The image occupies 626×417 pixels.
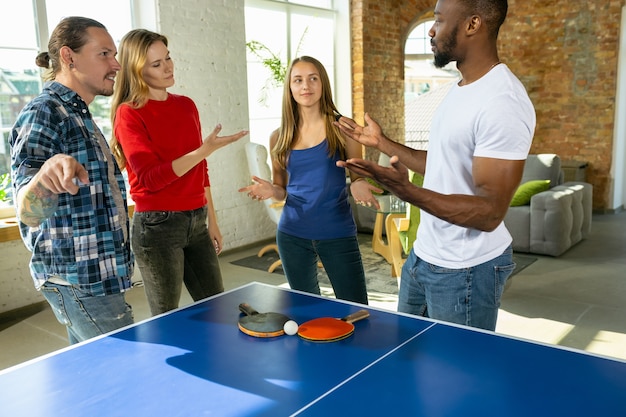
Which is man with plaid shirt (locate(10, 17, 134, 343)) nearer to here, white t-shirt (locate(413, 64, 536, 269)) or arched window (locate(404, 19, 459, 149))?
white t-shirt (locate(413, 64, 536, 269))

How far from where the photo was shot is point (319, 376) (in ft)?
4.31

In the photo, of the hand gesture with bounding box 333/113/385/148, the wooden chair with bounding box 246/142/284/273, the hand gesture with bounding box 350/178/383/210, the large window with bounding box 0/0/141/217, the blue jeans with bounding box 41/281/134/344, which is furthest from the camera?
the wooden chair with bounding box 246/142/284/273

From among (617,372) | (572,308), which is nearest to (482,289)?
(617,372)

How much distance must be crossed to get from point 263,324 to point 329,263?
97cm

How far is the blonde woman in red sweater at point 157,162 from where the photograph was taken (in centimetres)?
229

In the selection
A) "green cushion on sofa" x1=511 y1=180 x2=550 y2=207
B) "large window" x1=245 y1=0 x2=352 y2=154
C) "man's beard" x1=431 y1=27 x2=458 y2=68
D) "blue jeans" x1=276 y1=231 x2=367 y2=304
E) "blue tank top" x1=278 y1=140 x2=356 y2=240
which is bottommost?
"green cushion on sofa" x1=511 y1=180 x2=550 y2=207

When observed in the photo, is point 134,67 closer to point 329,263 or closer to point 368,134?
point 368,134

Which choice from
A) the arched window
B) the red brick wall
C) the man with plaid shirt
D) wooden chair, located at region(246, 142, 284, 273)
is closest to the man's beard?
the man with plaid shirt

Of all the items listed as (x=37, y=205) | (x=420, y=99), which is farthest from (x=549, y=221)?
(x=420, y=99)

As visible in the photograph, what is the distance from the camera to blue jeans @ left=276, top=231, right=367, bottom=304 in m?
2.52

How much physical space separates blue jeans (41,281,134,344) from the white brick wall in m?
3.85

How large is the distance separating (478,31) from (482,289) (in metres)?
0.77

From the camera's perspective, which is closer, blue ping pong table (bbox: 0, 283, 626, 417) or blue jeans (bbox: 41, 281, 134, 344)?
blue ping pong table (bbox: 0, 283, 626, 417)

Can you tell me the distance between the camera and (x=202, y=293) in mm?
2484
